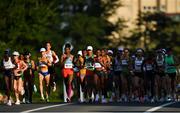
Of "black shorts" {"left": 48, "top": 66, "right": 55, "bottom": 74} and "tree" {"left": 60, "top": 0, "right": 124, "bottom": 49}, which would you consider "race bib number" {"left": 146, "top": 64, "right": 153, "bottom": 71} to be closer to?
"black shorts" {"left": 48, "top": 66, "right": 55, "bottom": 74}

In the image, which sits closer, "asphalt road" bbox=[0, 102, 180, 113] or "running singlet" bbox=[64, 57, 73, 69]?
"asphalt road" bbox=[0, 102, 180, 113]

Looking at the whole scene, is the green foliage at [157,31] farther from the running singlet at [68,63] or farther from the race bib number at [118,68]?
the running singlet at [68,63]

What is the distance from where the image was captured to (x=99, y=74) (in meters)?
26.6

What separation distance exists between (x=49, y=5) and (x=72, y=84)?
28.0m

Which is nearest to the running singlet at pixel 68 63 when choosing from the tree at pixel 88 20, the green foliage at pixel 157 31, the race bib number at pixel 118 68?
the race bib number at pixel 118 68

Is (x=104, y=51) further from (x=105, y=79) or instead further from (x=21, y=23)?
(x=21, y=23)

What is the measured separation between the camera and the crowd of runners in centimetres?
2590

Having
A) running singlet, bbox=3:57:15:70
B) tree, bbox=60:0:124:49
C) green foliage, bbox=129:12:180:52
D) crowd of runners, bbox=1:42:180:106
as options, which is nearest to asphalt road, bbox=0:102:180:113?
running singlet, bbox=3:57:15:70

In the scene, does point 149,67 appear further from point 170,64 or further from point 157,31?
point 157,31

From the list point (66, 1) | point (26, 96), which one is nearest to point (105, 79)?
point (26, 96)

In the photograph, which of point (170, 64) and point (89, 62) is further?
point (170, 64)

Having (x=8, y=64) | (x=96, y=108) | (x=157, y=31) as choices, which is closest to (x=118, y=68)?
(x=8, y=64)

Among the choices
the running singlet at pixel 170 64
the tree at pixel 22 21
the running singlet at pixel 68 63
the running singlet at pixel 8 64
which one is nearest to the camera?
the running singlet at pixel 8 64

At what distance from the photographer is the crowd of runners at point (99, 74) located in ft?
85.0
